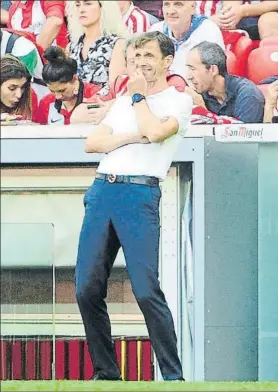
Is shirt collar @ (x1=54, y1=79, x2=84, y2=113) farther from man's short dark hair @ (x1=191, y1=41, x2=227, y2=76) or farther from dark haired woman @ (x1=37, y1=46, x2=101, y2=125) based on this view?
man's short dark hair @ (x1=191, y1=41, x2=227, y2=76)

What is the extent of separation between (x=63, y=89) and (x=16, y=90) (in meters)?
0.24

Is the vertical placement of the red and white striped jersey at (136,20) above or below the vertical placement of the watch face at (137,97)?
above

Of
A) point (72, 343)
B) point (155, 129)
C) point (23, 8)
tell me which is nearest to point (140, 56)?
point (155, 129)

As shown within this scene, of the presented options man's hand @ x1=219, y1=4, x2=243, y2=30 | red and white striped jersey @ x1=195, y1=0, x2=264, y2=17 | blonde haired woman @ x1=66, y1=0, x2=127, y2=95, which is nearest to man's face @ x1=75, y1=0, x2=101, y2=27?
blonde haired woman @ x1=66, y1=0, x2=127, y2=95

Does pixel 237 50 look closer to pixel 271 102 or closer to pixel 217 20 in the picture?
pixel 217 20

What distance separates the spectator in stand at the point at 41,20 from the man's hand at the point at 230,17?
801 millimetres

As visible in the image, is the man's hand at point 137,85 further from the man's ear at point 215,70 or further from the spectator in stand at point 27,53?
the spectator in stand at point 27,53

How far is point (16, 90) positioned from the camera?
5965 millimetres

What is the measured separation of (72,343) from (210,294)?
2.44ft

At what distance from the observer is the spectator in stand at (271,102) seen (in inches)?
225

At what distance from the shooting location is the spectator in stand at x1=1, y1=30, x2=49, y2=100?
234 inches

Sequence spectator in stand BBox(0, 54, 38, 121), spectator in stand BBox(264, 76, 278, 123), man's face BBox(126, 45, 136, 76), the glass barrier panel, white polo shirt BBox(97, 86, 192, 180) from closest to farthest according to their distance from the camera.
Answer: the glass barrier panel → white polo shirt BBox(97, 86, 192, 180) → man's face BBox(126, 45, 136, 76) → spectator in stand BBox(264, 76, 278, 123) → spectator in stand BBox(0, 54, 38, 121)

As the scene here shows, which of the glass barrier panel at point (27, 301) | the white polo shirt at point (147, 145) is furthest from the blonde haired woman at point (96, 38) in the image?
the glass barrier panel at point (27, 301)

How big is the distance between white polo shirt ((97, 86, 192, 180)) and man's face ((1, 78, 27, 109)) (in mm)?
918
